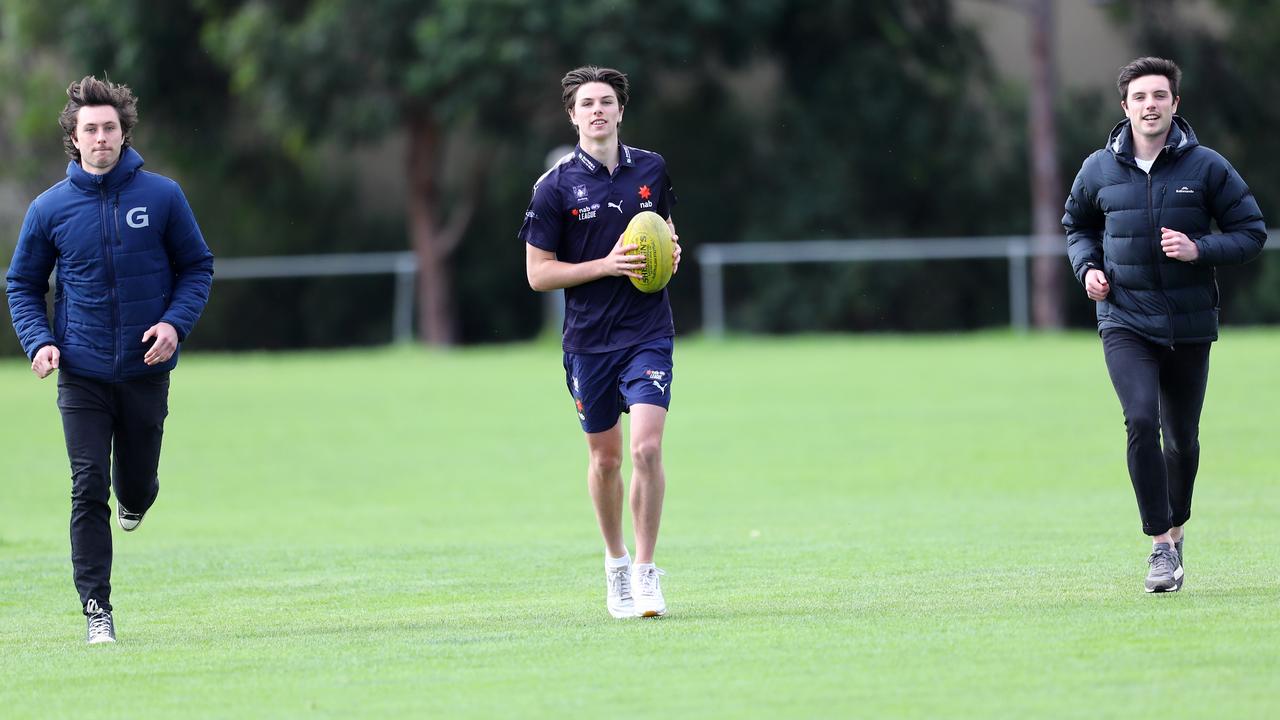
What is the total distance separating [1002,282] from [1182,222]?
26.9m

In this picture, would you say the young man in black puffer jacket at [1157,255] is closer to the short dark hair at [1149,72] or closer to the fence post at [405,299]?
the short dark hair at [1149,72]

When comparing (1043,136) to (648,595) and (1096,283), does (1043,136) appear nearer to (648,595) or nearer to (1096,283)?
(1096,283)

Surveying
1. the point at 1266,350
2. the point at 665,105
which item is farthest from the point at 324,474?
the point at 665,105

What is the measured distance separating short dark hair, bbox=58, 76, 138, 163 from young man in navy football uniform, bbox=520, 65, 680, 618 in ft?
5.78

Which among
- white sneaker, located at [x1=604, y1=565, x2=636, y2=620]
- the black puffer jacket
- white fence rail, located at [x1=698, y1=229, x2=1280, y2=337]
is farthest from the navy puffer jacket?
white fence rail, located at [x1=698, y1=229, x2=1280, y2=337]

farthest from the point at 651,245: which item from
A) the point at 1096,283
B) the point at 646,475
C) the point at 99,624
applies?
the point at 99,624

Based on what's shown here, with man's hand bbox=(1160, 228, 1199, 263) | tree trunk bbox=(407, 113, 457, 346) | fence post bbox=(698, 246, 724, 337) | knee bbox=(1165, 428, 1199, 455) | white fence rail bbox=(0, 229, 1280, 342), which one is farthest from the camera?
tree trunk bbox=(407, 113, 457, 346)

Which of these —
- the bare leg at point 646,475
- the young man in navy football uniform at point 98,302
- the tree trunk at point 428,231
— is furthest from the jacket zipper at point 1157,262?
the tree trunk at point 428,231

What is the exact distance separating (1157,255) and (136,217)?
4417 millimetres

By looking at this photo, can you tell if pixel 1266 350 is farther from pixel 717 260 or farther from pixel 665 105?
pixel 665 105

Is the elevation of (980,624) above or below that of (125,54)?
below

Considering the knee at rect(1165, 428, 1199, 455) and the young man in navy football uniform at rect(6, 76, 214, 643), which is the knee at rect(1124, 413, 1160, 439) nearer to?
the knee at rect(1165, 428, 1199, 455)

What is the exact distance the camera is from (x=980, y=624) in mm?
7500

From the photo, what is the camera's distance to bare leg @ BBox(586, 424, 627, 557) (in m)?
8.30
